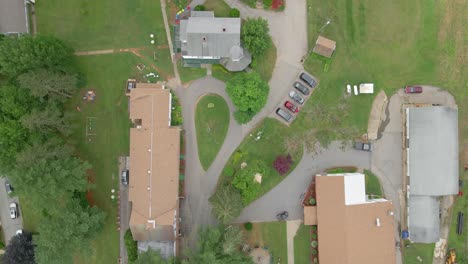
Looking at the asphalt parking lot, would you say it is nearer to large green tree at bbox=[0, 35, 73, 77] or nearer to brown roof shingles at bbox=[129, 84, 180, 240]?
brown roof shingles at bbox=[129, 84, 180, 240]

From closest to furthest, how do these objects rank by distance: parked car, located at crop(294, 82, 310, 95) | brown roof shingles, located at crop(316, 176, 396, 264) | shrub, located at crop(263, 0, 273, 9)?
1. brown roof shingles, located at crop(316, 176, 396, 264)
2. parked car, located at crop(294, 82, 310, 95)
3. shrub, located at crop(263, 0, 273, 9)

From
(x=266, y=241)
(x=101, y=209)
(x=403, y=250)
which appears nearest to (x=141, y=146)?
(x=101, y=209)

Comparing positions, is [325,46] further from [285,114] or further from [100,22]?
[100,22]

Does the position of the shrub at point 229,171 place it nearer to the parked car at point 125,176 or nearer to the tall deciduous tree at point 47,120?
the parked car at point 125,176

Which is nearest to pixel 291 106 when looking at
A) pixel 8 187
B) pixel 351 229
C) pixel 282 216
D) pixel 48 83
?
pixel 282 216

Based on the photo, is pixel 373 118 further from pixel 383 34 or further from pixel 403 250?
pixel 403 250

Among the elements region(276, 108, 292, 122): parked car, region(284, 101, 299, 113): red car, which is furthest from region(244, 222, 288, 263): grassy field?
region(284, 101, 299, 113): red car
